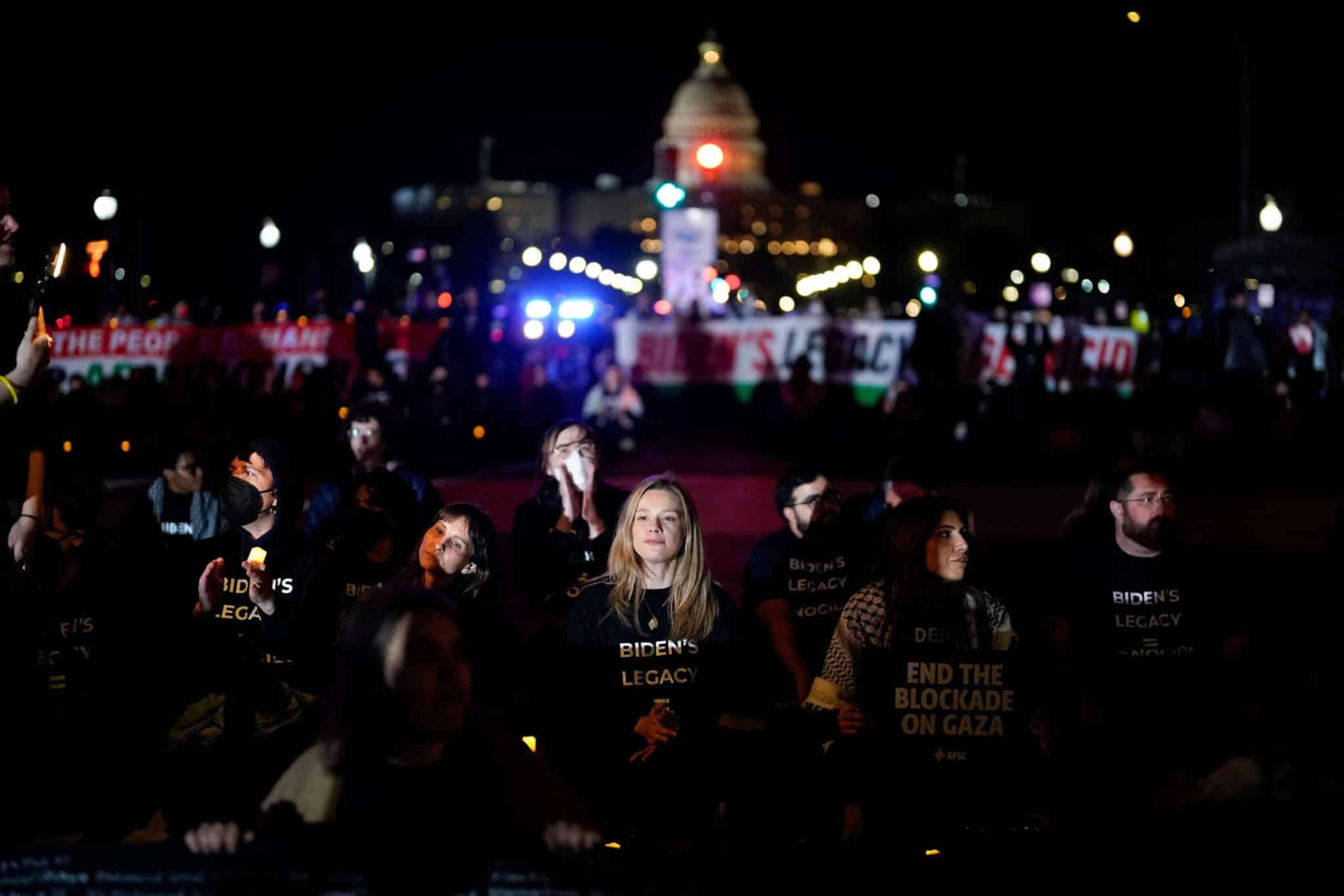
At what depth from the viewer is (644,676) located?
5.95m

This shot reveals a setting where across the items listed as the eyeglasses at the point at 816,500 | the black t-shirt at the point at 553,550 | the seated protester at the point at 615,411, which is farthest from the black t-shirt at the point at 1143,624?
the seated protester at the point at 615,411

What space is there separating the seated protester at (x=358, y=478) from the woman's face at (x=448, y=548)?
1421mm

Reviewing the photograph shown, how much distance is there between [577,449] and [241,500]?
5.94ft

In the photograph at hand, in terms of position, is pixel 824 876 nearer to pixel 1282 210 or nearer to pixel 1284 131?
pixel 1282 210

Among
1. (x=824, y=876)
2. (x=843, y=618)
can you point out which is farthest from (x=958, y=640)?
(x=824, y=876)

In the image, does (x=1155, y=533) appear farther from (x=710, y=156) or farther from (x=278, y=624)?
(x=710, y=156)

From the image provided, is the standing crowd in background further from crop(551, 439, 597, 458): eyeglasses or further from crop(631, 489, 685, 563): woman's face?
crop(551, 439, 597, 458): eyeglasses

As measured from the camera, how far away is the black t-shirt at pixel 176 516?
912 cm

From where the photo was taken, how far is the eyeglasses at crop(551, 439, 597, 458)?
26.6 feet

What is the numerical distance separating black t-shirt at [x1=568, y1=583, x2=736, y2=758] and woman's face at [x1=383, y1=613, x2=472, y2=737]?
1995 mm

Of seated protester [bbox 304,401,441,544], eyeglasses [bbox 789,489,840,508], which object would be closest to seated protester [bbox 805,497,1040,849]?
eyeglasses [bbox 789,489,840,508]

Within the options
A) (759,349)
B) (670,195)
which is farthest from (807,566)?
(759,349)

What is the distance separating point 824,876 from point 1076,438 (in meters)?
16.2

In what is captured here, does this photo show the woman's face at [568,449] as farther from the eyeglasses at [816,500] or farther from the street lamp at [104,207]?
the street lamp at [104,207]
